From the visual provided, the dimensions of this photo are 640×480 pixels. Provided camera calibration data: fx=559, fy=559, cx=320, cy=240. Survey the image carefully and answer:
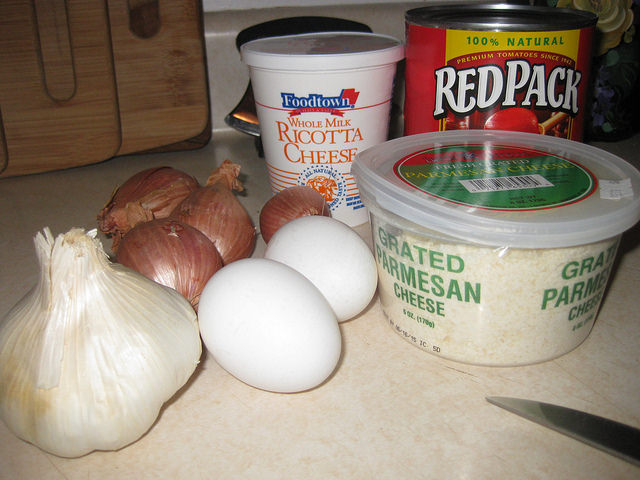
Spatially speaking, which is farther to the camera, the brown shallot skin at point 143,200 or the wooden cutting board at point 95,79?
the wooden cutting board at point 95,79

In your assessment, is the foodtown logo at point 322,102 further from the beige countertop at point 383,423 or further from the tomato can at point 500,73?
the beige countertop at point 383,423

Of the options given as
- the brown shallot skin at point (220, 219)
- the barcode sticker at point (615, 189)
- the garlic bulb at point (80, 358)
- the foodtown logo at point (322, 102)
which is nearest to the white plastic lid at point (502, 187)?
the barcode sticker at point (615, 189)

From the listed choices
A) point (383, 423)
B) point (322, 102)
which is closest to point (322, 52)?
point (322, 102)

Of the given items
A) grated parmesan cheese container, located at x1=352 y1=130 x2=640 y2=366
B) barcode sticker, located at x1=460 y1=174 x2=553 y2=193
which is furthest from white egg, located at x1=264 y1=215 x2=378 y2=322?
barcode sticker, located at x1=460 y1=174 x2=553 y2=193

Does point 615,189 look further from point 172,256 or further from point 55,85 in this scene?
point 55,85

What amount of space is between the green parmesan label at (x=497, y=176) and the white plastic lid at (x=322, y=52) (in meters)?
0.17

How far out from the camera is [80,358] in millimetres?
543

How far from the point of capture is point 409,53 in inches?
36.2

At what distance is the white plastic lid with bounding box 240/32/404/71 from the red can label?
0.23 ft

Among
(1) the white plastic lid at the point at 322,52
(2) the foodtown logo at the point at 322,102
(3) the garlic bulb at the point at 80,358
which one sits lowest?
(3) the garlic bulb at the point at 80,358

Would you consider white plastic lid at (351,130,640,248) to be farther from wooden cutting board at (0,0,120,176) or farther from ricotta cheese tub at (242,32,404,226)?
wooden cutting board at (0,0,120,176)

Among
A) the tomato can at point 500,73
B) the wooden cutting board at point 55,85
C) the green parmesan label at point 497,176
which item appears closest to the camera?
the green parmesan label at point 497,176

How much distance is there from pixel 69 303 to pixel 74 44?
78 centimetres

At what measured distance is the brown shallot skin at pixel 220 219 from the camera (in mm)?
820
